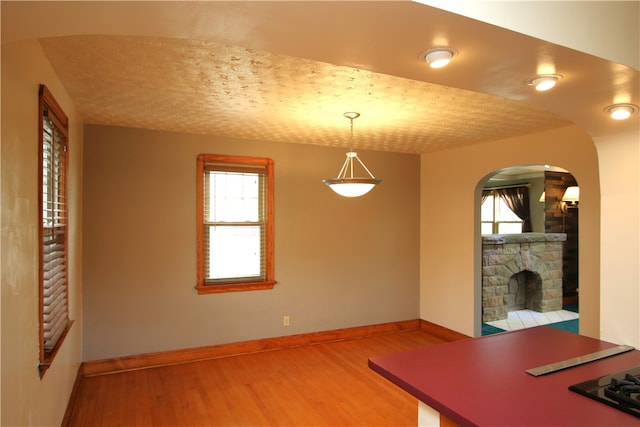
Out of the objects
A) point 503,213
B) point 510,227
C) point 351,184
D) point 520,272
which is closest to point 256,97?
point 351,184

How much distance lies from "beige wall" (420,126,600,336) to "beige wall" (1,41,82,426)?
13.4 ft

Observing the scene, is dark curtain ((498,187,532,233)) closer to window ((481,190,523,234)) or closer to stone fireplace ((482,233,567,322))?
window ((481,190,523,234))

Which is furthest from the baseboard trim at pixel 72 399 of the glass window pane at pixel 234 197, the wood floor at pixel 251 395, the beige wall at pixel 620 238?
the beige wall at pixel 620 238

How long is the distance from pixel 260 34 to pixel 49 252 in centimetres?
191

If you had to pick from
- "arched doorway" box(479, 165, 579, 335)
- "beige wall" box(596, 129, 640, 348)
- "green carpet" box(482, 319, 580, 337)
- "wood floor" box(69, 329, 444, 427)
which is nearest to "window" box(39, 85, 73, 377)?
"wood floor" box(69, 329, 444, 427)

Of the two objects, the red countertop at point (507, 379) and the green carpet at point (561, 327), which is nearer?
the red countertop at point (507, 379)

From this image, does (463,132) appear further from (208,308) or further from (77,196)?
(77,196)

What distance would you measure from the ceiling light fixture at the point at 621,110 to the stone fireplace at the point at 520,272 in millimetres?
3648

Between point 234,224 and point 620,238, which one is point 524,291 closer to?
point 620,238

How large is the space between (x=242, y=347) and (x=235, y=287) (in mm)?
687

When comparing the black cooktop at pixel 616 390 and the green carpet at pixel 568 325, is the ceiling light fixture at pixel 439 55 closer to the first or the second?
the black cooktop at pixel 616 390

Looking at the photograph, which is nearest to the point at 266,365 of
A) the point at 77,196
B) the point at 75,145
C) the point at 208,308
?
the point at 208,308

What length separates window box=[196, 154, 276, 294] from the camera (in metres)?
4.31

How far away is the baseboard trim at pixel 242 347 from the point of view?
12.8 ft
